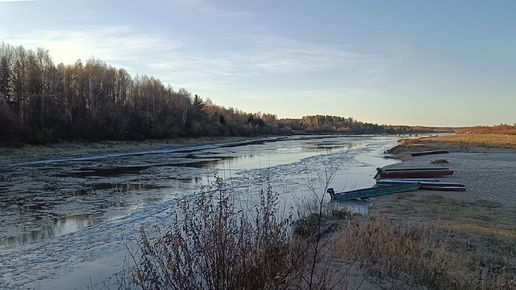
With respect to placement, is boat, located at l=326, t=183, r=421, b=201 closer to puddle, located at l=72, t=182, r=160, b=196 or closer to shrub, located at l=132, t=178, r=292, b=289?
puddle, located at l=72, t=182, r=160, b=196

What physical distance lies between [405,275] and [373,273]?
0.51 metres

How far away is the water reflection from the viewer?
1088 centimetres

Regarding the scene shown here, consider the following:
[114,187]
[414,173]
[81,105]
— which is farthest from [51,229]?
[81,105]

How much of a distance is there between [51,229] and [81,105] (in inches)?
2215

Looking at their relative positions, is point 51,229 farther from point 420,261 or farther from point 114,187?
point 420,261

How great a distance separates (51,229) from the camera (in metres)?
12.1

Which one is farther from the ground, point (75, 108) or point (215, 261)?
point (75, 108)

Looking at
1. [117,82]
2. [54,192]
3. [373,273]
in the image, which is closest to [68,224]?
[54,192]

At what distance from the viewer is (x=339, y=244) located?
27.5 feet

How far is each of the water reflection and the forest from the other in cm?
3335

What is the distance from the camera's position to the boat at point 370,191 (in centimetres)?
1700

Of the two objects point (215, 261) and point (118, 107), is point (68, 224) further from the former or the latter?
point (118, 107)

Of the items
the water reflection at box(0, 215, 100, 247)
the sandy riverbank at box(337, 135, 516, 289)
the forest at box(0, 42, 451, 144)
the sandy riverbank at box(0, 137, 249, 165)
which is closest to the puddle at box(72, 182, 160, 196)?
the water reflection at box(0, 215, 100, 247)

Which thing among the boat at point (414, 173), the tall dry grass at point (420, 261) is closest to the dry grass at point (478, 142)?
the boat at point (414, 173)
